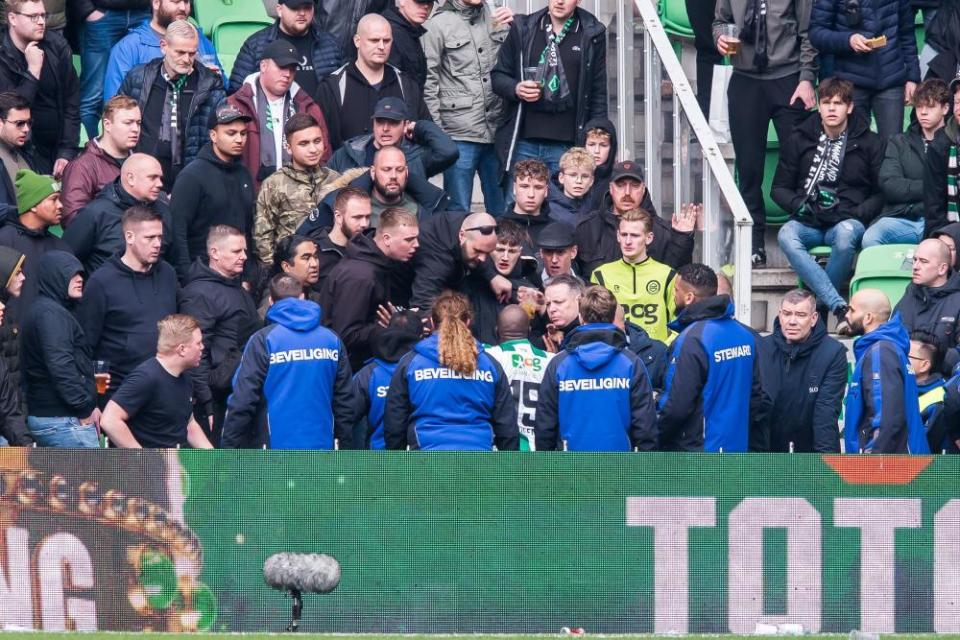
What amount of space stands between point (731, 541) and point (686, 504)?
30 centimetres

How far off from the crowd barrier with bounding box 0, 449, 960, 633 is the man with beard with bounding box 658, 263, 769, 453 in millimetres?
1236

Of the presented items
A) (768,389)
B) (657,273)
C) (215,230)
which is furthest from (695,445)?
(215,230)

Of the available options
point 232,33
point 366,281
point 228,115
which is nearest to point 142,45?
point 232,33

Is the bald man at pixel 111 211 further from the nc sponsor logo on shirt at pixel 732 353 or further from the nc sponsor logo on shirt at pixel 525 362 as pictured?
the nc sponsor logo on shirt at pixel 732 353

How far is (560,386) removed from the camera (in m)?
9.85

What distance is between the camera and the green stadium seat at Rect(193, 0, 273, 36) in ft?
49.8

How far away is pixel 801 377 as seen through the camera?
11203 mm

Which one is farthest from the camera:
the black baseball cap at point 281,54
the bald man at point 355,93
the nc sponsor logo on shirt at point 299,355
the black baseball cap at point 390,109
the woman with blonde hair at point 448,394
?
the bald man at point 355,93

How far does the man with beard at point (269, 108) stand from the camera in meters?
12.5

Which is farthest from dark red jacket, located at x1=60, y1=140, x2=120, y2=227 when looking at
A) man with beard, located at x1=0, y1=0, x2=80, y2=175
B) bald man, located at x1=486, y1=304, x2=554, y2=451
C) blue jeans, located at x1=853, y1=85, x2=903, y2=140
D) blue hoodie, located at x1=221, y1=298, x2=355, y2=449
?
blue jeans, located at x1=853, y1=85, x2=903, y2=140

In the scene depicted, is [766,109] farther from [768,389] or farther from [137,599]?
Answer: [137,599]

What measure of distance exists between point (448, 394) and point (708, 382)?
162 centimetres

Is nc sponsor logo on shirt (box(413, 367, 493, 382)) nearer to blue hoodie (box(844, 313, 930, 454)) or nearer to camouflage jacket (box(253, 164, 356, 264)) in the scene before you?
blue hoodie (box(844, 313, 930, 454))

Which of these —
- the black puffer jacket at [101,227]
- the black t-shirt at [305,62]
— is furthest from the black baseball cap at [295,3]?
the black puffer jacket at [101,227]
